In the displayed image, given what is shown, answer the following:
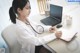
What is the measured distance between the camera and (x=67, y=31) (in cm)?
149

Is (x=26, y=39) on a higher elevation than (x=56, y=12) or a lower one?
lower

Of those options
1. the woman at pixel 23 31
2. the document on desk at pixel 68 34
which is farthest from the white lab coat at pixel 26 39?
the document on desk at pixel 68 34

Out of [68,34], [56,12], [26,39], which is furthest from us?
[56,12]

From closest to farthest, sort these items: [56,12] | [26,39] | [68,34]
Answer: [26,39]
[68,34]
[56,12]

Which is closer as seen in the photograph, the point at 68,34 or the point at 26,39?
the point at 26,39

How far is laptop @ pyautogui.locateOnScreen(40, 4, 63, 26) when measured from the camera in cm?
173

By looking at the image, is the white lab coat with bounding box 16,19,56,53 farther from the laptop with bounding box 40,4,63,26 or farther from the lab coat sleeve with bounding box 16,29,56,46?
the laptop with bounding box 40,4,63,26

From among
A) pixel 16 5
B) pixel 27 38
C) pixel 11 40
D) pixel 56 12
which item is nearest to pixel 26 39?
pixel 27 38

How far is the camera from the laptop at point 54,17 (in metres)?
1.73

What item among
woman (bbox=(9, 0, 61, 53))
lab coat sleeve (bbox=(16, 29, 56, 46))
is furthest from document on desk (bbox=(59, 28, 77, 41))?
lab coat sleeve (bbox=(16, 29, 56, 46))

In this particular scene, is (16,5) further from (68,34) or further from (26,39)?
(68,34)

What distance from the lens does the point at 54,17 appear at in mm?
1848

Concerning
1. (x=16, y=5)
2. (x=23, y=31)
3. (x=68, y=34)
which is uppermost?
(x=16, y=5)

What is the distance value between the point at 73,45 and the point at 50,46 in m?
0.23
